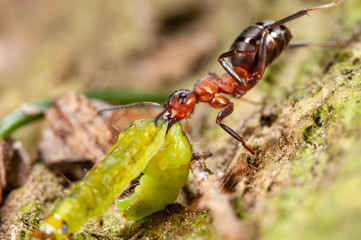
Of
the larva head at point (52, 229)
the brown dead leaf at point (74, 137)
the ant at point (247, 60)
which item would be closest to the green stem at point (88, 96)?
the brown dead leaf at point (74, 137)

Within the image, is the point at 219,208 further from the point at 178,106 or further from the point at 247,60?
the point at 247,60

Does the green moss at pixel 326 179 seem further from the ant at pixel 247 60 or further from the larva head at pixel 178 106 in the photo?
the ant at pixel 247 60

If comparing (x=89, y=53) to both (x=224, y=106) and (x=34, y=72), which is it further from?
(x=224, y=106)

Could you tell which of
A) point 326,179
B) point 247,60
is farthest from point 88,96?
point 326,179

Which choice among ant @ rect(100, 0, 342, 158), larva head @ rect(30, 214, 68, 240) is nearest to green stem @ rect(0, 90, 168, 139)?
ant @ rect(100, 0, 342, 158)

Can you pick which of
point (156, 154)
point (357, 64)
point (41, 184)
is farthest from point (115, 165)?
point (357, 64)

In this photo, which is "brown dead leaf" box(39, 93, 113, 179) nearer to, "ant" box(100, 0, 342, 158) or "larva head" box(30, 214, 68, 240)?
"ant" box(100, 0, 342, 158)
